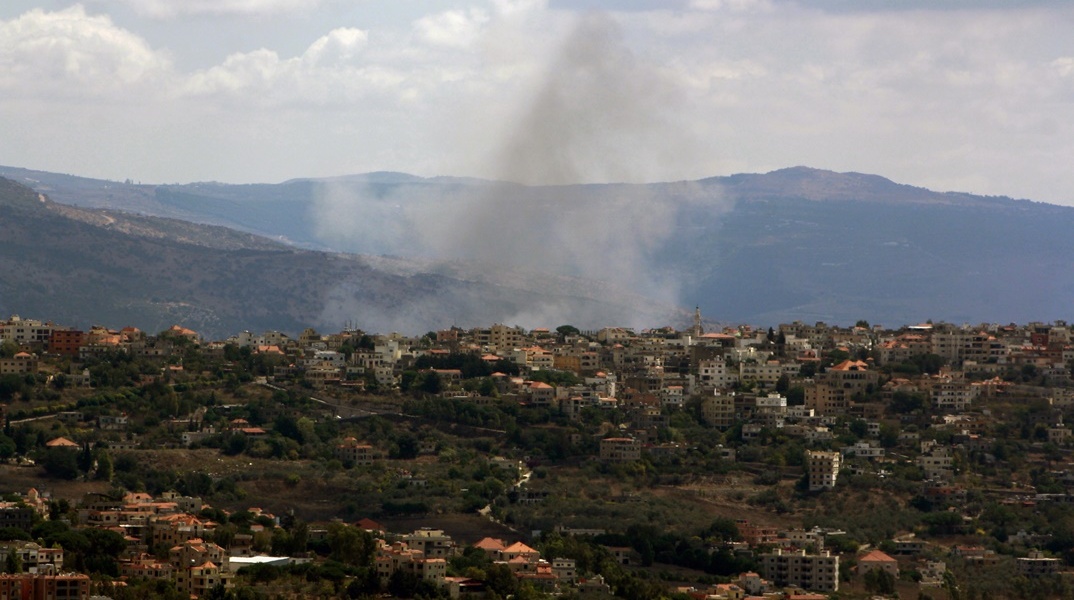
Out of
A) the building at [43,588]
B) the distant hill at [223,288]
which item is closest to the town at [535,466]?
the building at [43,588]

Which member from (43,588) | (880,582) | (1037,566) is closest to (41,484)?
(43,588)

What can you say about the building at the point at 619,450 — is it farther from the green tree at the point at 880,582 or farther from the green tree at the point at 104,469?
the green tree at the point at 880,582

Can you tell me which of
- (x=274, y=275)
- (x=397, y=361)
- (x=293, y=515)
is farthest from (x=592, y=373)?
(x=274, y=275)

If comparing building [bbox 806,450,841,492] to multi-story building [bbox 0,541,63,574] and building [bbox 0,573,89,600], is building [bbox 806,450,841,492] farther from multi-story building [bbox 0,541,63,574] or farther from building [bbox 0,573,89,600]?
building [bbox 0,573,89,600]

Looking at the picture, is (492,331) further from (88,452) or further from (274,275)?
(274,275)

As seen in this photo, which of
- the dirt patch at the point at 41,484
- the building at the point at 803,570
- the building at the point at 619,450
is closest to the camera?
the building at the point at 803,570

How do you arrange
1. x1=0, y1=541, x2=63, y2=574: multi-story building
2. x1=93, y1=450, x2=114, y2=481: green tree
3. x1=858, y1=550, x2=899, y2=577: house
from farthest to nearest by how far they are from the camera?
x1=93, y1=450, x2=114, y2=481: green tree → x1=858, y1=550, x2=899, y2=577: house → x1=0, y1=541, x2=63, y2=574: multi-story building

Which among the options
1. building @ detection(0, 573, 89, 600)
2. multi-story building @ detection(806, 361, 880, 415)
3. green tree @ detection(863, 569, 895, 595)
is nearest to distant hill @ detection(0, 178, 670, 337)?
multi-story building @ detection(806, 361, 880, 415)
